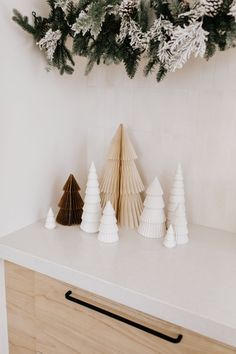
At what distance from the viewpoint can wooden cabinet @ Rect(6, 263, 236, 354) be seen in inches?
30.2

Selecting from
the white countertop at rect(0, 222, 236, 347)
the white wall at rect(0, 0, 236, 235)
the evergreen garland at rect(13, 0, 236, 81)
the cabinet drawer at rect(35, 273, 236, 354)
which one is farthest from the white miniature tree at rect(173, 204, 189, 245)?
the evergreen garland at rect(13, 0, 236, 81)

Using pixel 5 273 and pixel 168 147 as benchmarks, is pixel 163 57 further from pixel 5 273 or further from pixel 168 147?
pixel 5 273

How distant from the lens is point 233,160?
40.9 inches

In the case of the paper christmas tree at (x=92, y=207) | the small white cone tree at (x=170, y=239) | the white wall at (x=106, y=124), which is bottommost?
the small white cone tree at (x=170, y=239)

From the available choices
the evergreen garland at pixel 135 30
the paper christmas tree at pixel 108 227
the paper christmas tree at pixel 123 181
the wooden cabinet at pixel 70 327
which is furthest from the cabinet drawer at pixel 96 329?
the evergreen garland at pixel 135 30

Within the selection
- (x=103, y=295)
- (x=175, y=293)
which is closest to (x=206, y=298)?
(x=175, y=293)

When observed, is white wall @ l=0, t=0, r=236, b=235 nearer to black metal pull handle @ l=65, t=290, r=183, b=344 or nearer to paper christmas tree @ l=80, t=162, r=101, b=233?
paper christmas tree @ l=80, t=162, r=101, b=233

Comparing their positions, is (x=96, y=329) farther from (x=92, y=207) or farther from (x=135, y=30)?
(x=135, y=30)

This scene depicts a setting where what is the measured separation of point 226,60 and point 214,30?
227 millimetres

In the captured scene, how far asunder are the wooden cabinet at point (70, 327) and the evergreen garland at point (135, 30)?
0.60 m

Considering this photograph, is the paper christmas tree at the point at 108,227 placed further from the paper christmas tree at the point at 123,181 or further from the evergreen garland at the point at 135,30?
the evergreen garland at the point at 135,30

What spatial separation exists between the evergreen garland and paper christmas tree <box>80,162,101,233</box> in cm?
35

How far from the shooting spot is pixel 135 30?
2.82ft

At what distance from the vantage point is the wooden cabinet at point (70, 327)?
2.52 ft
